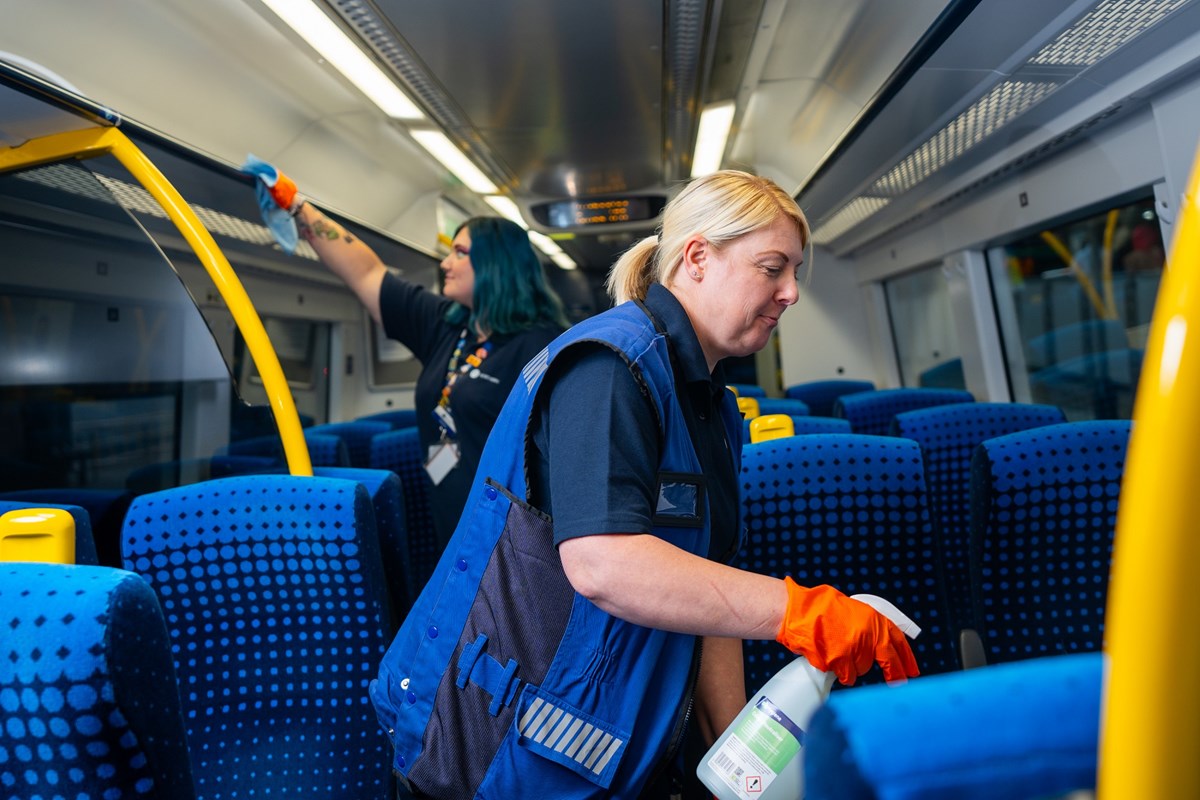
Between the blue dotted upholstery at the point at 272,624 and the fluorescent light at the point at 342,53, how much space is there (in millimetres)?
2182

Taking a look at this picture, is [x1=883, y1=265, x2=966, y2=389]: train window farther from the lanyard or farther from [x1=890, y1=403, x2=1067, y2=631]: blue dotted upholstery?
the lanyard

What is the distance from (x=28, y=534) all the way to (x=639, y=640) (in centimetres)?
93

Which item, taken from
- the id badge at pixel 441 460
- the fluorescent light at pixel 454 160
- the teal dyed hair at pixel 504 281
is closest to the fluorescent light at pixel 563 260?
the fluorescent light at pixel 454 160

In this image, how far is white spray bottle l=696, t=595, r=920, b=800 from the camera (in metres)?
1.23

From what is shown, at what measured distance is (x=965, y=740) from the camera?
0.50 meters

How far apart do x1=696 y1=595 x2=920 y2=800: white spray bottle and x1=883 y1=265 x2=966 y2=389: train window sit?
22.7ft

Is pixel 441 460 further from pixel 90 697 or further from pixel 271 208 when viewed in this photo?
pixel 90 697

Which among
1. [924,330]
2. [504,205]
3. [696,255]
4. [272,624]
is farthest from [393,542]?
[924,330]

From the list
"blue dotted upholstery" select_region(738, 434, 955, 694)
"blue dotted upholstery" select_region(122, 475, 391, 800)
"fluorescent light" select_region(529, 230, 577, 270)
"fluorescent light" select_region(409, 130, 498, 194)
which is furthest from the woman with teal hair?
"fluorescent light" select_region(529, 230, 577, 270)

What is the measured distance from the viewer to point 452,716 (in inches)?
52.2

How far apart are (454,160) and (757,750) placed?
5437mm

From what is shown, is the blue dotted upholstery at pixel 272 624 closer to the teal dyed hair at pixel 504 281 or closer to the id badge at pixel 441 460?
the id badge at pixel 441 460

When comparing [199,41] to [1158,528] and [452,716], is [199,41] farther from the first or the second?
[1158,528]

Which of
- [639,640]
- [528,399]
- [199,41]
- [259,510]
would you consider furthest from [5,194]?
[639,640]
